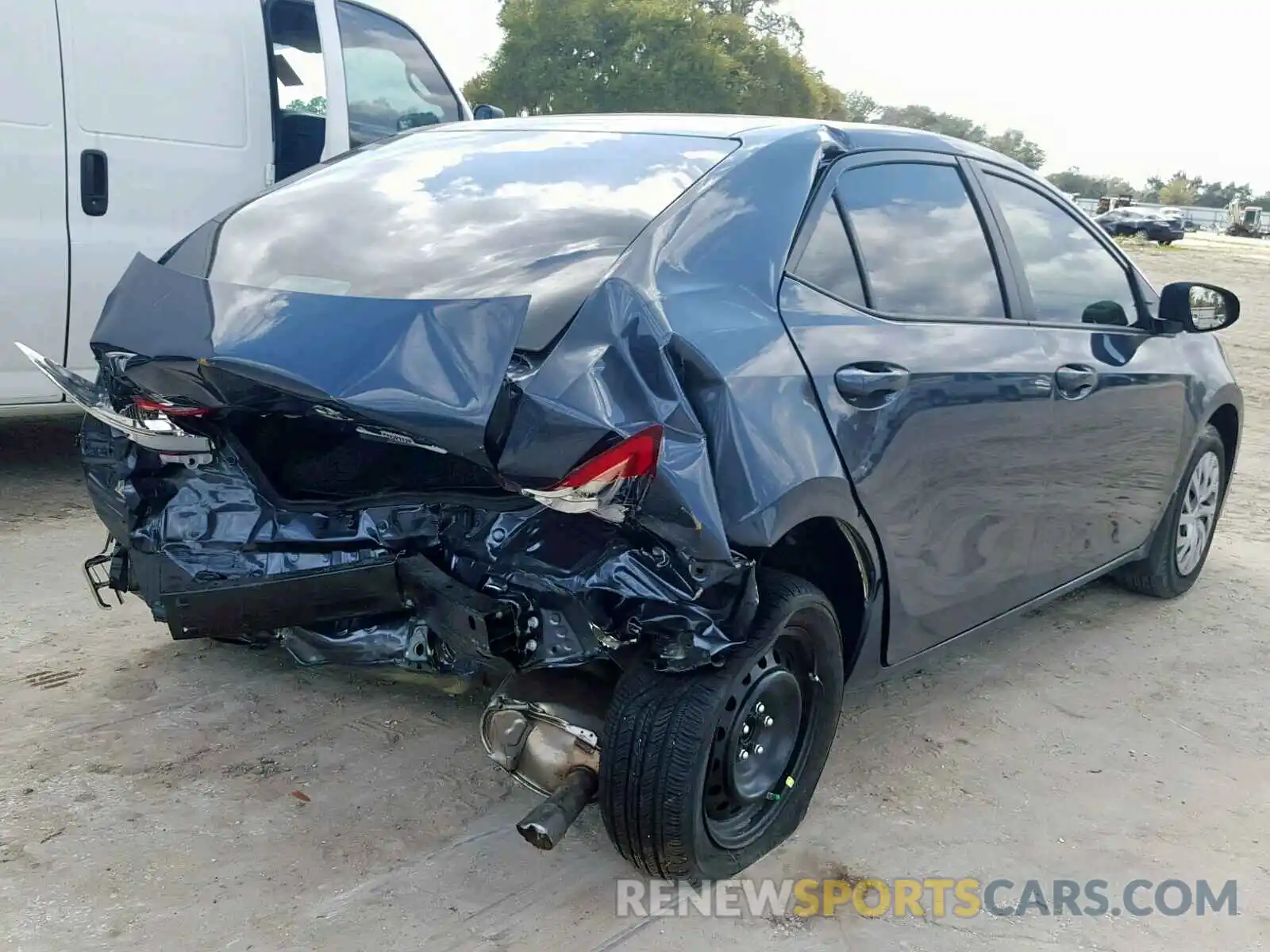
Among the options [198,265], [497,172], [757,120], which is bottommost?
[198,265]

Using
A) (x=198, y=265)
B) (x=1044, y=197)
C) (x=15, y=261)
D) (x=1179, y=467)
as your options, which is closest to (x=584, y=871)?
(x=198, y=265)

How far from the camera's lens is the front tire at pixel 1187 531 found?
4598 mm

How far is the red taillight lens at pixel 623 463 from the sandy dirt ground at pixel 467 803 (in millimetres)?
1002

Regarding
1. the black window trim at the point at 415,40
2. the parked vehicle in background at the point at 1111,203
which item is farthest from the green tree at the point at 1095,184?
the black window trim at the point at 415,40

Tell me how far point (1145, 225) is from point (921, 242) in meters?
45.3

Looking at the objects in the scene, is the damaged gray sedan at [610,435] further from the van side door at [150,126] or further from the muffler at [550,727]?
the van side door at [150,126]

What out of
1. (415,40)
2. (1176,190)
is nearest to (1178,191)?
(1176,190)

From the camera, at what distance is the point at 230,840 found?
2678 millimetres

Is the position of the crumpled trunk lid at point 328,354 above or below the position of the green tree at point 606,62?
below

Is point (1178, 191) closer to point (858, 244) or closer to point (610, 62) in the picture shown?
point (610, 62)

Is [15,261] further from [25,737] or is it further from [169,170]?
[25,737]

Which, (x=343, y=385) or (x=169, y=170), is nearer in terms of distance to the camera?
(x=343, y=385)

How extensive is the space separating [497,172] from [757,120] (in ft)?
2.37

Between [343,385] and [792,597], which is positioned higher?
[343,385]
